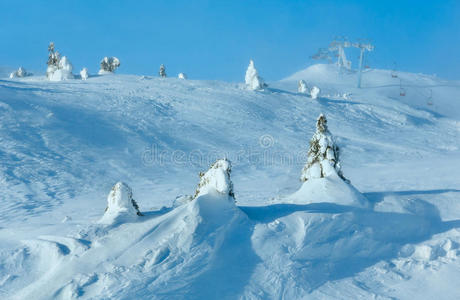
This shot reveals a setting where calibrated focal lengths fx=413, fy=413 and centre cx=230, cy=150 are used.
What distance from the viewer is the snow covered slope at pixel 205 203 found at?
23.2 ft

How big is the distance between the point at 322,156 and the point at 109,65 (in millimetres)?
40870

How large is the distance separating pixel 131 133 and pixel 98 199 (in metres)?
9.72

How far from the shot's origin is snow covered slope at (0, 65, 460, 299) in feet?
23.2

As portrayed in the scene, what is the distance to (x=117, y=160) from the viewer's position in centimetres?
1927

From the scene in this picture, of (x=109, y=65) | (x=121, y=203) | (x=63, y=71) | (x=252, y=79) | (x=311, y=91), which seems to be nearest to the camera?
(x=121, y=203)

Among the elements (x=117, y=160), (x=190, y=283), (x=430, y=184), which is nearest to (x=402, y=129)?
(x=430, y=184)

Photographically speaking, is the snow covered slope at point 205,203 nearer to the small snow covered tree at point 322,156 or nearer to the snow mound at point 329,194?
the snow mound at point 329,194

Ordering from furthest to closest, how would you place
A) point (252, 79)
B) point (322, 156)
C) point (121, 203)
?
point (252, 79) → point (322, 156) → point (121, 203)

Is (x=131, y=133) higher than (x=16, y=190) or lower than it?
higher

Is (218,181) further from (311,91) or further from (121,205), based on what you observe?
(311,91)

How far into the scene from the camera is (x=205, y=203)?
833cm

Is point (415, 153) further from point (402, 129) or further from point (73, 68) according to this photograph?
point (73, 68)

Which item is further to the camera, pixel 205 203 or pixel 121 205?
pixel 121 205

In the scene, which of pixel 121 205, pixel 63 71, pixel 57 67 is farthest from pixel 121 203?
pixel 57 67
